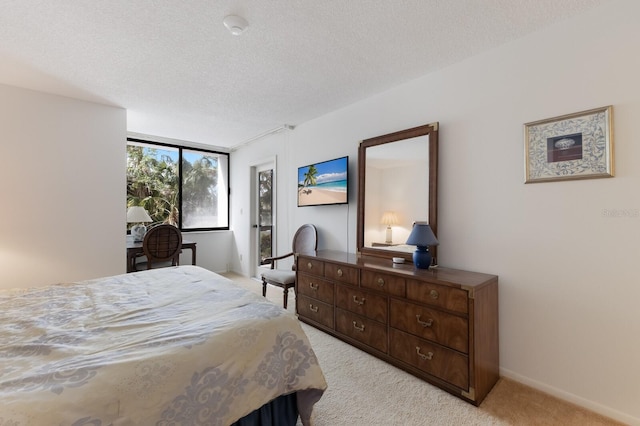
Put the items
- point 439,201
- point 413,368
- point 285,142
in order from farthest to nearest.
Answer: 1. point 285,142
2. point 439,201
3. point 413,368

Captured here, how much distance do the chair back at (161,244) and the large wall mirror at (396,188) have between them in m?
2.59

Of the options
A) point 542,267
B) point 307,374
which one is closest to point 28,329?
point 307,374

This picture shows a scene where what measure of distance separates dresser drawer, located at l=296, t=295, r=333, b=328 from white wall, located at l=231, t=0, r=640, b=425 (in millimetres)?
1168

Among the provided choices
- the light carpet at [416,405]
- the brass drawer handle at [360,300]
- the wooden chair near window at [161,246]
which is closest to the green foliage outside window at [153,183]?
the wooden chair near window at [161,246]

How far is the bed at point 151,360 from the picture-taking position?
902 millimetres

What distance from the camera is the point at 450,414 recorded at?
5.52ft

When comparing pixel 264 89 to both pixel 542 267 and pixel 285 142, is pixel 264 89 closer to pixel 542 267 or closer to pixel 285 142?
pixel 285 142

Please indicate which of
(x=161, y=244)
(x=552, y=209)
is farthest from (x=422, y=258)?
(x=161, y=244)

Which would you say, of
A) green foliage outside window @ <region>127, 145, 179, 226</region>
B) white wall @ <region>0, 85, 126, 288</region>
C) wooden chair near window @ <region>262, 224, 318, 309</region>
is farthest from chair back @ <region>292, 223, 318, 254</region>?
green foliage outside window @ <region>127, 145, 179, 226</region>

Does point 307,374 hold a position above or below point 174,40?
below

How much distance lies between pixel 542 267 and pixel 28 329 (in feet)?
9.59

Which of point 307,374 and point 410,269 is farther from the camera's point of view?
point 410,269

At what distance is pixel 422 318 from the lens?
2000mm

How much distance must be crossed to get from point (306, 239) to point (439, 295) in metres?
1.98
